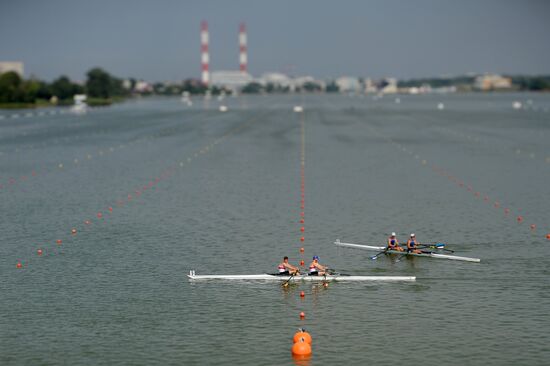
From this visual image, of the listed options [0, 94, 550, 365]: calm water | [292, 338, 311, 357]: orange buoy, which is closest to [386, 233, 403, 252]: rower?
[0, 94, 550, 365]: calm water

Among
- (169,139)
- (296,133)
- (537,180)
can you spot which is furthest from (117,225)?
(296,133)

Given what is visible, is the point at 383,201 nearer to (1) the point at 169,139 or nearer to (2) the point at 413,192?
(2) the point at 413,192

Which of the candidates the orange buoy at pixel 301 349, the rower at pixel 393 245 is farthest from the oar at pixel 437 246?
the orange buoy at pixel 301 349

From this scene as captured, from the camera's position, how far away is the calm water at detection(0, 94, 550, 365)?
135ft

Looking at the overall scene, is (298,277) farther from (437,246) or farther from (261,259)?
(437,246)

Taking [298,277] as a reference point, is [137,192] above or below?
above

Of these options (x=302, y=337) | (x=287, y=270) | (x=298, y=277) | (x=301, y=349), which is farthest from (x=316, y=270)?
(x=301, y=349)

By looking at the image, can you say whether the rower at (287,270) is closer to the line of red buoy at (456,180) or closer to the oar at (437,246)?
the oar at (437,246)

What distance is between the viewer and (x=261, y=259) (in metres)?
57.9

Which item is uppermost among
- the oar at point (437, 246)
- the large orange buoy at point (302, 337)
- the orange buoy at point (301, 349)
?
the oar at point (437, 246)

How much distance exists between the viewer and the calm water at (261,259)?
41062 mm

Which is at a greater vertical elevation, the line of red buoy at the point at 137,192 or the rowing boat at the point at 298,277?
the line of red buoy at the point at 137,192

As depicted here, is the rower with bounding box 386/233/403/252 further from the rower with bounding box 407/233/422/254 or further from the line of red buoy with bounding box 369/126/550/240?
the line of red buoy with bounding box 369/126/550/240

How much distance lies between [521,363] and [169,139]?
127 metres
